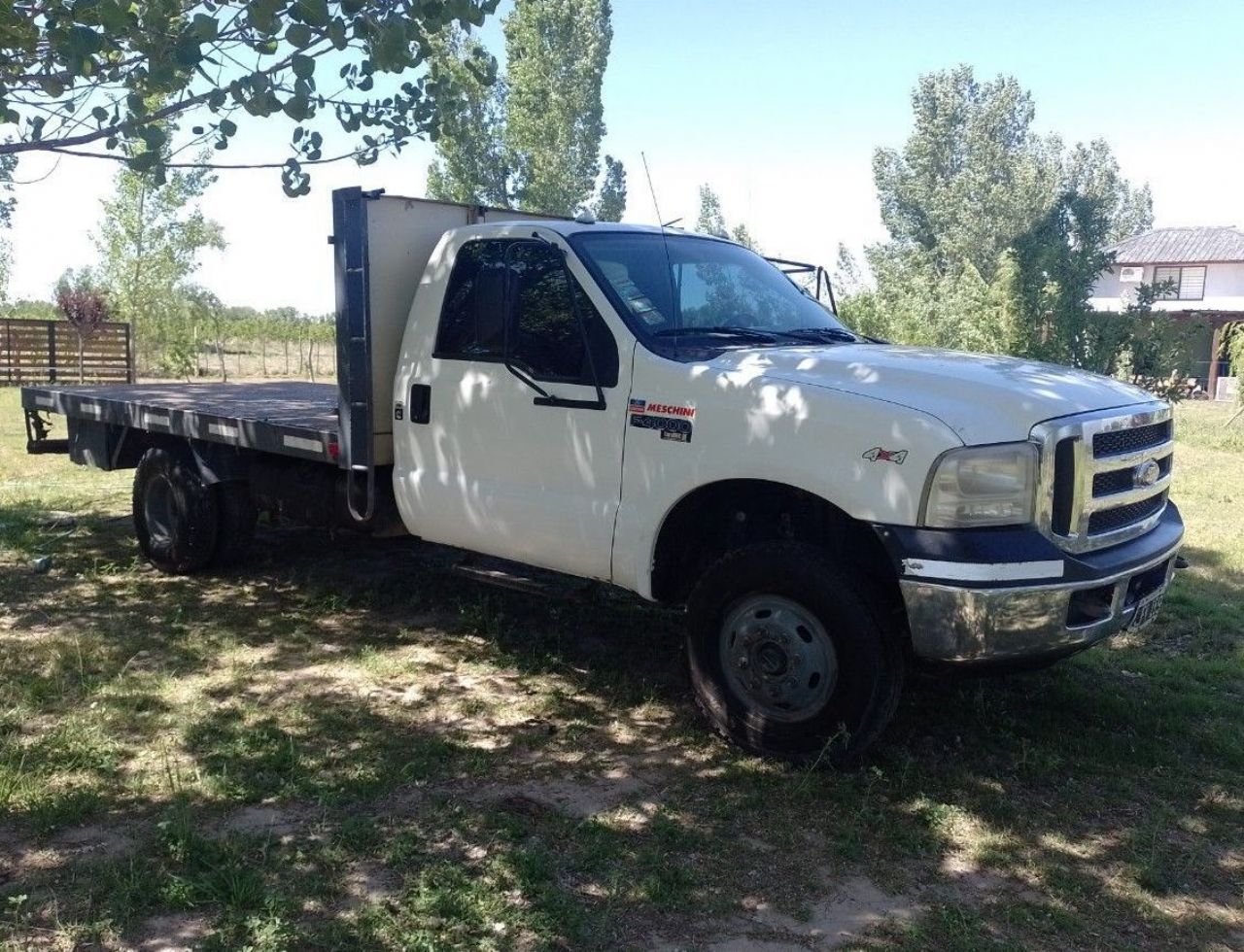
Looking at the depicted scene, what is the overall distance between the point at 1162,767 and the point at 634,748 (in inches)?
86.7

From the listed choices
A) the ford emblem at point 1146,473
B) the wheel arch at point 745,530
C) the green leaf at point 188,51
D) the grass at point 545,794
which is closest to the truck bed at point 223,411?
the grass at point 545,794

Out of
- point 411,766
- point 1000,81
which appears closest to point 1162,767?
point 411,766

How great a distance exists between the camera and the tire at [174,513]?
708 cm

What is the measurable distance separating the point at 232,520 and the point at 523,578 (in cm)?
283

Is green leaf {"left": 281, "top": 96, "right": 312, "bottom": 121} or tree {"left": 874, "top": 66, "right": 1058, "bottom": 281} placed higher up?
tree {"left": 874, "top": 66, "right": 1058, "bottom": 281}

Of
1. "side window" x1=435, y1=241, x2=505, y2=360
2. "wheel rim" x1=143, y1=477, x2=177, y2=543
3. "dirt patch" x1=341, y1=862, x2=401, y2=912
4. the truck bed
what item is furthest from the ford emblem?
"wheel rim" x1=143, y1=477, x2=177, y2=543

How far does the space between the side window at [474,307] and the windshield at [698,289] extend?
44 cm

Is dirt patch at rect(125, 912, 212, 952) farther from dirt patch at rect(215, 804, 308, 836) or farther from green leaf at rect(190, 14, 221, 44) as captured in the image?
green leaf at rect(190, 14, 221, 44)

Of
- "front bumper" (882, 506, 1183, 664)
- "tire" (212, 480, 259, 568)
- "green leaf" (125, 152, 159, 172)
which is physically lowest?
"tire" (212, 480, 259, 568)

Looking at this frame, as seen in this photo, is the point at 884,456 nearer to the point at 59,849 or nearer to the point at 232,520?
the point at 59,849

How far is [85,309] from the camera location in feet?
99.4

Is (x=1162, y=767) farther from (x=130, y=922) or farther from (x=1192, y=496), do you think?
(x=1192, y=496)

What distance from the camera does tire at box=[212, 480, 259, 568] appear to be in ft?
23.5

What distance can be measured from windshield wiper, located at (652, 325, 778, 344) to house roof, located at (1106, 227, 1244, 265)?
46.4 m
